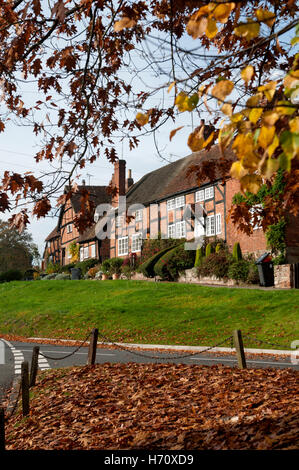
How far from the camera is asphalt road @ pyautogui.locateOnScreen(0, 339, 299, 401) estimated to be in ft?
40.8

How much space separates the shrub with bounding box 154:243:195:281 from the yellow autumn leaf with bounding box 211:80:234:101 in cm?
2894

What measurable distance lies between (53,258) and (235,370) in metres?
60.1

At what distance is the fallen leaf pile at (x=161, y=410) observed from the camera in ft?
18.2

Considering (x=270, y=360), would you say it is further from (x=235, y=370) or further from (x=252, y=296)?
(x=252, y=296)

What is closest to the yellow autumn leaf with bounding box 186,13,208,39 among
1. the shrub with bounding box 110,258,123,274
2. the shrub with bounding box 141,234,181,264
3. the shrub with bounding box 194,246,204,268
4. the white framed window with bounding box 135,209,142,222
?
the shrub with bounding box 194,246,204,268

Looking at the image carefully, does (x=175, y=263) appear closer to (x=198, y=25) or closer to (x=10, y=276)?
(x=10, y=276)

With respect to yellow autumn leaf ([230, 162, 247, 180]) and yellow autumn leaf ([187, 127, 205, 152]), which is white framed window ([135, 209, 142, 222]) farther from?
yellow autumn leaf ([230, 162, 247, 180])

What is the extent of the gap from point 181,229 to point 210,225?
3817 millimetres

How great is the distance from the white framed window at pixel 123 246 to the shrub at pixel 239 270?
17685 mm

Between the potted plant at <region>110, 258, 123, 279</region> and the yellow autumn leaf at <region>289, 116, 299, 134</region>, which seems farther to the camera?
the potted plant at <region>110, 258, 123, 279</region>

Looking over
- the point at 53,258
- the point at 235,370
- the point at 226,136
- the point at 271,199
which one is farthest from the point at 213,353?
the point at 53,258

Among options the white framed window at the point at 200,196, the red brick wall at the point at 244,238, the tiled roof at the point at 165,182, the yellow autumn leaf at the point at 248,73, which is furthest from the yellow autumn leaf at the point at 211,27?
the tiled roof at the point at 165,182
